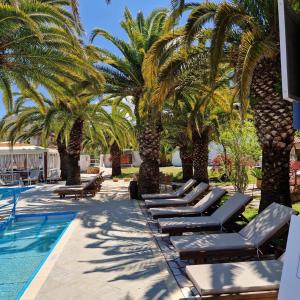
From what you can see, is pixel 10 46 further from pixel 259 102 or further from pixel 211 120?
pixel 211 120

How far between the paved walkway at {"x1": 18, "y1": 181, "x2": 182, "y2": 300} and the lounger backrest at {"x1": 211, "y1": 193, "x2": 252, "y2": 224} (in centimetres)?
154

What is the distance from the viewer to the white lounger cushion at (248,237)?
243 inches

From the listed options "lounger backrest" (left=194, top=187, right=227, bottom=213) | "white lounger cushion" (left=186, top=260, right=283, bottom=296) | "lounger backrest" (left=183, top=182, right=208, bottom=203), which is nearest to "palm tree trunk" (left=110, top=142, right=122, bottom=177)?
"lounger backrest" (left=183, top=182, right=208, bottom=203)

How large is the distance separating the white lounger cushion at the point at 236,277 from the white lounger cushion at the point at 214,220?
9.78ft

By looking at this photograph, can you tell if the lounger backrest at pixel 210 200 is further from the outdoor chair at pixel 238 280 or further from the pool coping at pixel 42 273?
the outdoor chair at pixel 238 280

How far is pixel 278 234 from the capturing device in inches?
249

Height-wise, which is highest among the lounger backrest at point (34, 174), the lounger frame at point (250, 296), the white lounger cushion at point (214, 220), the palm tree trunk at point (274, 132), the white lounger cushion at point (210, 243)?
the palm tree trunk at point (274, 132)

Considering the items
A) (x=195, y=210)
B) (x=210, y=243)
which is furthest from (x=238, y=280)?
(x=195, y=210)

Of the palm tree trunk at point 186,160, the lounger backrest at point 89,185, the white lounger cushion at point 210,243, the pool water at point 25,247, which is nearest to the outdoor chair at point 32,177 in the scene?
the lounger backrest at point 89,185

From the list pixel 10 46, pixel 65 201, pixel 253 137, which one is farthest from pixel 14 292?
pixel 253 137

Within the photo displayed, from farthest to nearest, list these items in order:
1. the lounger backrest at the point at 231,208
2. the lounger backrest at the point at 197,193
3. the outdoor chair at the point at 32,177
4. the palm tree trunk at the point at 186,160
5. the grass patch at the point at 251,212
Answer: the outdoor chair at the point at 32,177, the palm tree trunk at the point at 186,160, the lounger backrest at the point at 197,193, the grass patch at the point at 251,212, the lounger backrest at the point at 231,208

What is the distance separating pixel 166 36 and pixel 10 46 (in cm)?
442

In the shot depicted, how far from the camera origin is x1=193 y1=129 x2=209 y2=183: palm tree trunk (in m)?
21.1

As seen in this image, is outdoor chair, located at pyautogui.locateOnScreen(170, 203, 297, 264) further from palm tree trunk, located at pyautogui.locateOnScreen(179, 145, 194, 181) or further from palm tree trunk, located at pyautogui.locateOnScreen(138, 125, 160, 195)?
palm tree trunk, located at pyautogui.locateOnScreen(179, 145, 194, 181)
